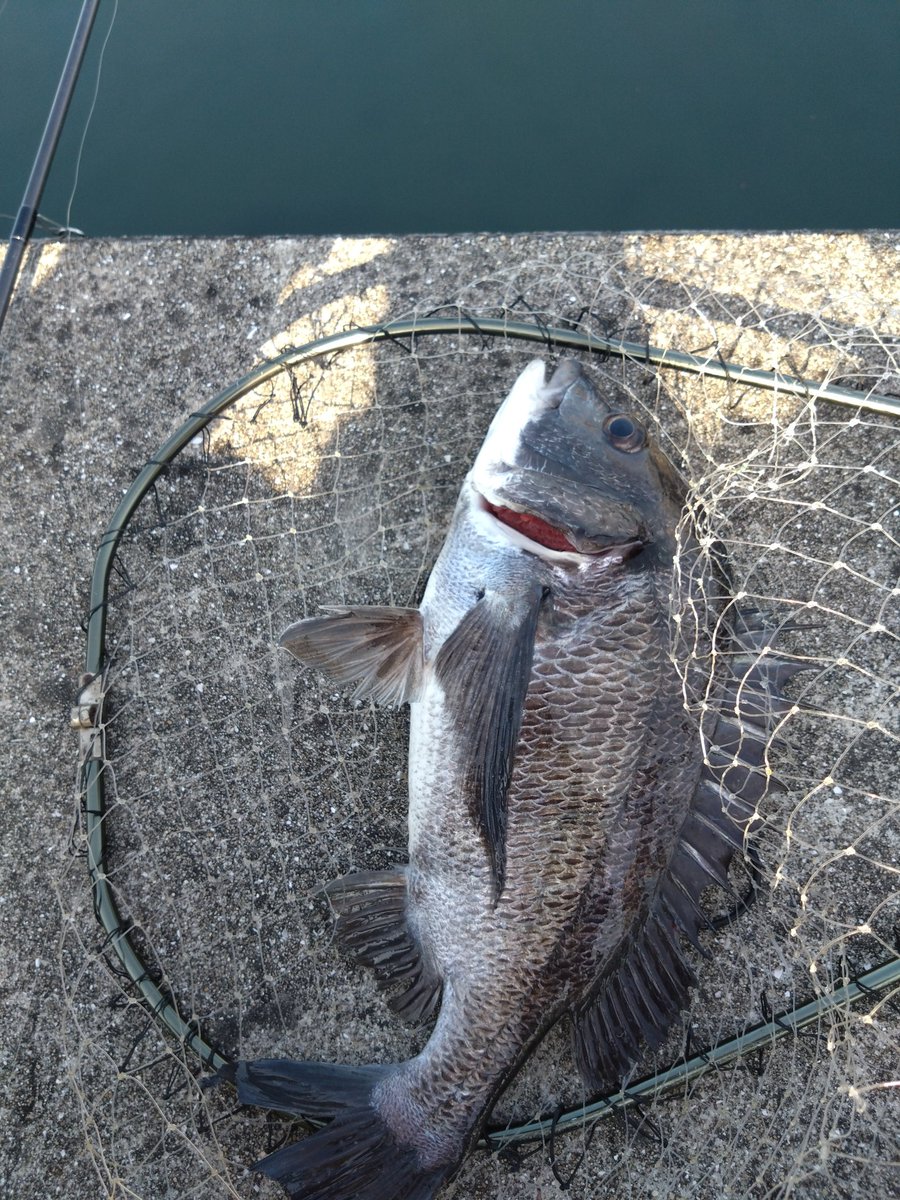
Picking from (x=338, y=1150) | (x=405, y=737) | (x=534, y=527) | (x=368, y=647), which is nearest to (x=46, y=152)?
(x=368, y=647)

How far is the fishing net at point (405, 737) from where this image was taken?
2240mm

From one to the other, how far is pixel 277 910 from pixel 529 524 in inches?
58.8

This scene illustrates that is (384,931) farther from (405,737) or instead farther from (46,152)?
(46,152)

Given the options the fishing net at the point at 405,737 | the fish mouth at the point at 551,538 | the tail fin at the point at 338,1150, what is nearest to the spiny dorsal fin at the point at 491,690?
the fish mouth at the point at 551,538

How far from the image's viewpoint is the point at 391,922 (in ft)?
7.00

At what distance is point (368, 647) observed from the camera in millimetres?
2064

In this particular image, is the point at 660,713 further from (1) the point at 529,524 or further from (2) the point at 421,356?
(2) the point at 421,356

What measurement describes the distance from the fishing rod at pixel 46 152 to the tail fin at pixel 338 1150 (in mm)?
2620

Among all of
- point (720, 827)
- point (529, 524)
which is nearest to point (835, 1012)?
point (720, 827)

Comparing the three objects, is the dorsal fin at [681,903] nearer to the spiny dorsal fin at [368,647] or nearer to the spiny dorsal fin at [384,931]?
the spiny dorsal fin at [384,931]

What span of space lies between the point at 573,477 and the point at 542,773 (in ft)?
2.44

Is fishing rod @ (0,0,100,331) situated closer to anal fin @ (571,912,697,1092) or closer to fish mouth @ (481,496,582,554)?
fish mouth @ (481,496,582,554)

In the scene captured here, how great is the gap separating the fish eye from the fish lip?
27 centimetres

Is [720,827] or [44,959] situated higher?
[720,827]
